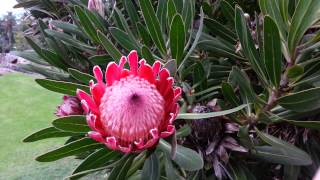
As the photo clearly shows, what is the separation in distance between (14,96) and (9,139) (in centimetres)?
325

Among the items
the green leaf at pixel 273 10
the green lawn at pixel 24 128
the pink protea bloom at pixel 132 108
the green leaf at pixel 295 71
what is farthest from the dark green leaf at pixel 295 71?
the green lawn at pixel 24 128

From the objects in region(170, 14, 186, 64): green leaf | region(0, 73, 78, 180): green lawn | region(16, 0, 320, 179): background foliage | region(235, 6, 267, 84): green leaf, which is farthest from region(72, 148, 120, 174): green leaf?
region(0, 73, 78, 180): green lawn

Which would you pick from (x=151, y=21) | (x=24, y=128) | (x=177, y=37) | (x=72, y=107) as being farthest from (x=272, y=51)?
(x=24, y=128)

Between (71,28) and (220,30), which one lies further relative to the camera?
(71,28)

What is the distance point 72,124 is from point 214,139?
31 centimetres

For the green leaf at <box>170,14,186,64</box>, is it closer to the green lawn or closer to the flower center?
the flower center

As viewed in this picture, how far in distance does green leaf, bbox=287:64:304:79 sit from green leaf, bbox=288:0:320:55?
0.08 metres

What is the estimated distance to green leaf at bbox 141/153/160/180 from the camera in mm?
1009

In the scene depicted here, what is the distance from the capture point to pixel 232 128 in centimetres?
104

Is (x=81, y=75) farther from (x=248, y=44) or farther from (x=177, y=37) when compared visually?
(x=248, y=44)

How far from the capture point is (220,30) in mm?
1245

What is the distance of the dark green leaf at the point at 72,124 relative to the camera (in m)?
1.00

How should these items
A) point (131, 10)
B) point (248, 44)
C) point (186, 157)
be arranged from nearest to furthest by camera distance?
1. point (186, 157)
2. point (248, 44)
3. point (131, 10)

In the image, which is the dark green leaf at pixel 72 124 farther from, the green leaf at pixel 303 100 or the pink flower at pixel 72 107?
the green leaf at pixel 303 100
